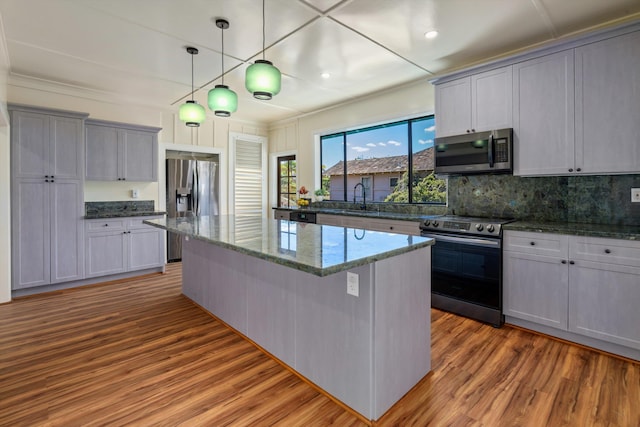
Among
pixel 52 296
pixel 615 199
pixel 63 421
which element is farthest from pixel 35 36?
pixel 615 199

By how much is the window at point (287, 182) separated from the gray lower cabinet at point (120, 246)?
2555mm

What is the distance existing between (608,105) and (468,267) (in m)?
1.71

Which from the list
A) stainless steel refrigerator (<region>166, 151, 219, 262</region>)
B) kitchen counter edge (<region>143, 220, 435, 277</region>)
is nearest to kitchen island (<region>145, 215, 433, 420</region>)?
kitchen counter edge (<region>143, 220, 435, 277</region>)

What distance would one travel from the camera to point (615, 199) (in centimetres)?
277

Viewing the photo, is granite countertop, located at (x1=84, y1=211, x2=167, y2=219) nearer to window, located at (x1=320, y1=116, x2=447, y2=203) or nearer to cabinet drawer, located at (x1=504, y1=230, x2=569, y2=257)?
window, located at (x1=320, y1=116, x2=447, y2=203)

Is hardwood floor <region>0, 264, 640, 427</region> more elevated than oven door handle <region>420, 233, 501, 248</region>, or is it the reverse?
oven door handle <region>420, 233, 501, 248</region>

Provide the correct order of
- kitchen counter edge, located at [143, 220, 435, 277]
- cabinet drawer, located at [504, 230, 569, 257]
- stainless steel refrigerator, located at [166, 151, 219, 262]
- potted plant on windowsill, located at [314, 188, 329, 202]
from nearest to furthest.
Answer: kitchen counter edge, located at [143, 220, 435, 277]
cabinet drawer, located at [504, 230, 569, 257]
stainless steel refrigerator, located at [166, 151, 219, 262]
potted plant on windowsill, located at [314, 188, 329, 202]

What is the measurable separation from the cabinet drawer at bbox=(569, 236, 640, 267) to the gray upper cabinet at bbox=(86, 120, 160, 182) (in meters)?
5.19

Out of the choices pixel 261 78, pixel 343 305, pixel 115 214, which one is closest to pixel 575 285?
pixel 343 305

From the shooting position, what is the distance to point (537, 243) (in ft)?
8.78

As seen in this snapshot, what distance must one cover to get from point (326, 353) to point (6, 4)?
3.49m

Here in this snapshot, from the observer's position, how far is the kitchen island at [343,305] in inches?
65.3

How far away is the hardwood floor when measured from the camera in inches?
68.7

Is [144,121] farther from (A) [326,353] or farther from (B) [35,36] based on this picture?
(A) [326,353]
